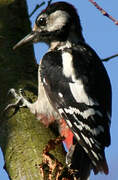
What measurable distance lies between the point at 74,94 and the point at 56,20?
96 cm

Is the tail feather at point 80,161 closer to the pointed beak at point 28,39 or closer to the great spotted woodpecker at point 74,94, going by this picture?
the great spotted woodpecker at point 74,94

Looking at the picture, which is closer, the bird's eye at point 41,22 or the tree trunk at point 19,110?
the tree trunk at point 19,110

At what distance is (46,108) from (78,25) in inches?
38.5

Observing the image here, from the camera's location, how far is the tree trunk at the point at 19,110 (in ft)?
9.32

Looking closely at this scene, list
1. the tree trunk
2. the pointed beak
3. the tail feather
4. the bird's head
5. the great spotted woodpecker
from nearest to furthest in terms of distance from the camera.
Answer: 1. the tree trunk
2. the tail feather
3. the great spotted woodpecker
4. the pointed beak
5. the bird's head

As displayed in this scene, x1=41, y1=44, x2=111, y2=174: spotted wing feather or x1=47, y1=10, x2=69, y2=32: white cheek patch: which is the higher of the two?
x1=47, y1=10, x2=69, y2=32: white cheek patch

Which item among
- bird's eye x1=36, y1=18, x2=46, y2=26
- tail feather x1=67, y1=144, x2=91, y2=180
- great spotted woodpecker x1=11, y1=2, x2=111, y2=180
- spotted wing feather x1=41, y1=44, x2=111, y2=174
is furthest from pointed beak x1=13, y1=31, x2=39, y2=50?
tail feather x1=67, y1=144, x2=91, y2=180

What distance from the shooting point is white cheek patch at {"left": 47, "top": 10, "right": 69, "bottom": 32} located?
4.01m

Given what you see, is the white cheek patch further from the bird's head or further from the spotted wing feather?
the spotted wing feather

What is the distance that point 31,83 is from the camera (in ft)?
11.3

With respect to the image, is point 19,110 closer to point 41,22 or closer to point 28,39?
point 28,39

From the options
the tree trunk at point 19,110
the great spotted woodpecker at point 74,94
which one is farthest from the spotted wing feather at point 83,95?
the tree trunk at point 19,110

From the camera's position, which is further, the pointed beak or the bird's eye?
the bird's eye

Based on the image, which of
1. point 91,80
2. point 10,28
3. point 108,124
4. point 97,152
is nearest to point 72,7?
point 10,28
